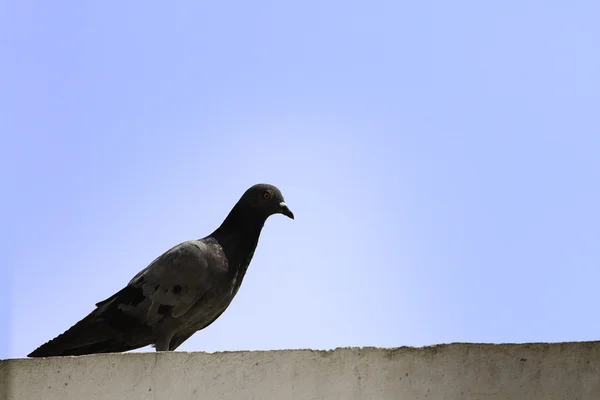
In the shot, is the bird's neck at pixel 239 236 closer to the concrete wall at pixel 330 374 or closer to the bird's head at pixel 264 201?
the bird's head at pixel 264 201

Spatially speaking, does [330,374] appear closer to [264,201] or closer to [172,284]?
[172,284]

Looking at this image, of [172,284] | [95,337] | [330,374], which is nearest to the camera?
[330,374]

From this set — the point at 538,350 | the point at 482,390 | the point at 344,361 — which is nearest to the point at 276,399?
the point at 344,361

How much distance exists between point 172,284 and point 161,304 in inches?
6.6

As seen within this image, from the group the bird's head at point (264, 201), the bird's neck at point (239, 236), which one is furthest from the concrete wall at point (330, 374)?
the bird's head at point (264, 201)

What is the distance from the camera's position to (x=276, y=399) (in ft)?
13.0

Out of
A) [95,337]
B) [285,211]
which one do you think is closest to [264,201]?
[285,211]

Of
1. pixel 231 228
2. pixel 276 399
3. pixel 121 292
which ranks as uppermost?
pixel 231 228

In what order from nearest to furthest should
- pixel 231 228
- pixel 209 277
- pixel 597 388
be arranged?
pixel 597 388
pixel 209 277
pixel 231 228

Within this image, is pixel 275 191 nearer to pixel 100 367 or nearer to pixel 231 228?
pixel 231 228

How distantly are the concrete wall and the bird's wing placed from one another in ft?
6.55

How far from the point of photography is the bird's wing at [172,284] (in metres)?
6.27

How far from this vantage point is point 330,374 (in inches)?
155

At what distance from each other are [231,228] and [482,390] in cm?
348
